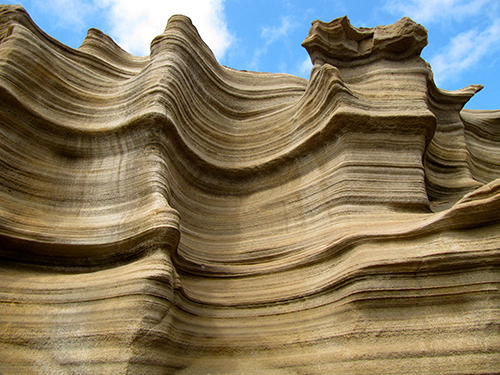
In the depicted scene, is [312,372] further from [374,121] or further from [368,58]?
[368,58]

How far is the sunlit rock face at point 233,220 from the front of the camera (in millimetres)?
3029

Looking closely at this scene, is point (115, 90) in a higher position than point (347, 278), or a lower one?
higher

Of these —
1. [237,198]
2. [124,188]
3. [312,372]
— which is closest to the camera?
[312,372]

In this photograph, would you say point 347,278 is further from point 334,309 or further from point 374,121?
point 374,121

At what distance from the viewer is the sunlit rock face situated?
3029 mm

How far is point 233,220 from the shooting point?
16.7 feet

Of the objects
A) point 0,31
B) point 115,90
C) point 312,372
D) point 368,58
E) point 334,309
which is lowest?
point 312,372

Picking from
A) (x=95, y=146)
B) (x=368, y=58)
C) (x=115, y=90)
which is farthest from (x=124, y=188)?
(x=368, y=58)

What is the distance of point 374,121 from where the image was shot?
480 cm

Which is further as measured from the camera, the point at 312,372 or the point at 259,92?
the point at 259,92

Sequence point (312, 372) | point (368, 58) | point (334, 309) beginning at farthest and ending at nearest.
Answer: point (368, 58) < point (334, 309) < point (312, 372)

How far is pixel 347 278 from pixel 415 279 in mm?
582

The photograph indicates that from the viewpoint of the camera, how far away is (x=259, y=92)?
694 centimetres

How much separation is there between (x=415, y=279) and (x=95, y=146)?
3.99m
